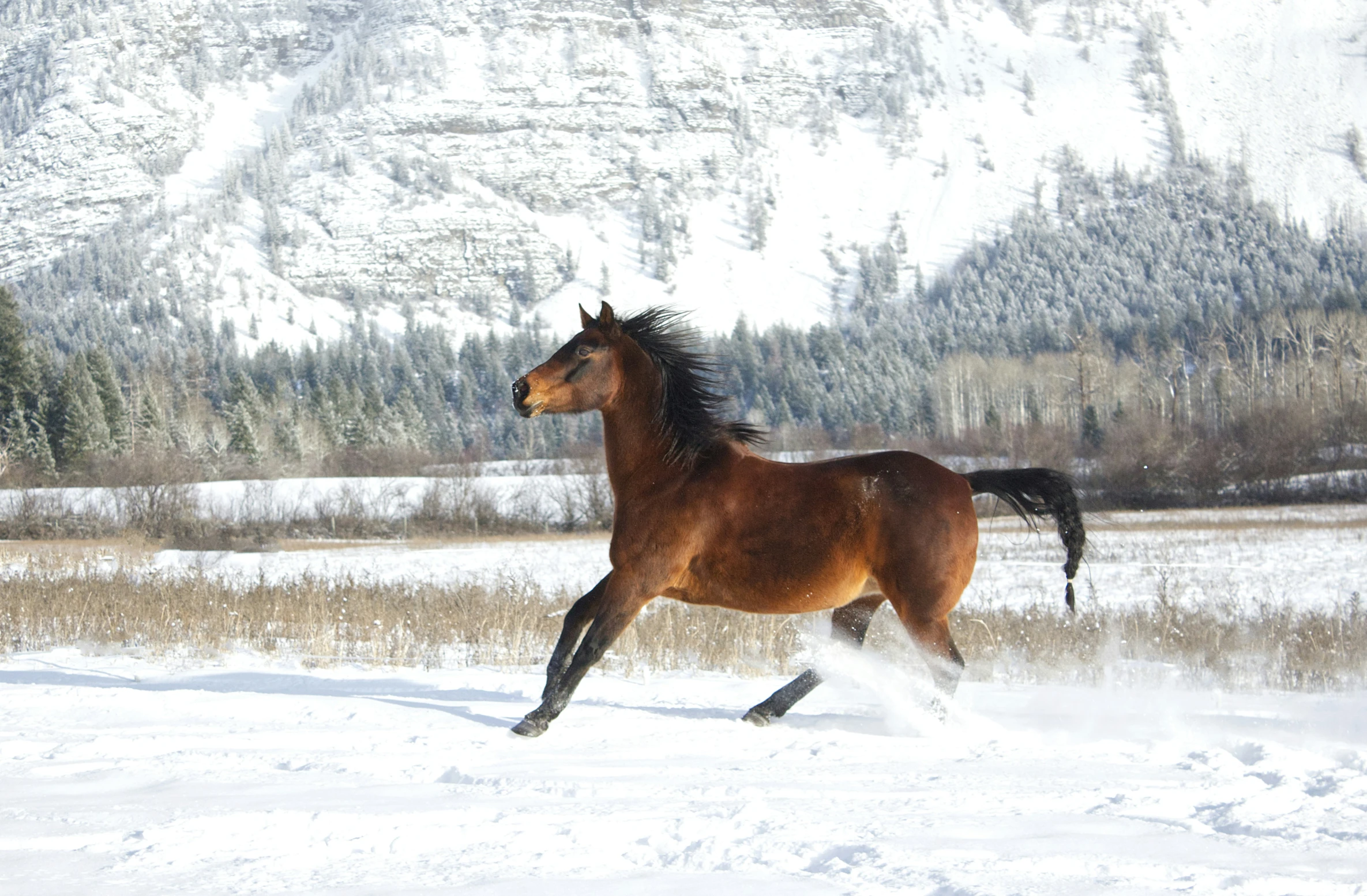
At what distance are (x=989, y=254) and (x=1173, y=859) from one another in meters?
201

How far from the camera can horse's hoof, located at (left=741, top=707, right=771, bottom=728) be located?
20.0ft

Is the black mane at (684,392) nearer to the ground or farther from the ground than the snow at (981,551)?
farther from the ground

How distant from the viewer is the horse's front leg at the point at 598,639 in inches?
225

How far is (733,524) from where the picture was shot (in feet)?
19.2

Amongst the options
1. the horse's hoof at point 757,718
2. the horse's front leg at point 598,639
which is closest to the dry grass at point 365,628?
the horse's hoof at point 757,718

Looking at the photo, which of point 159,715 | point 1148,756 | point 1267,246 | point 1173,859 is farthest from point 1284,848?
point 1267,246

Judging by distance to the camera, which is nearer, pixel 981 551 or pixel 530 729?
pixel 530 729

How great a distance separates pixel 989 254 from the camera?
194750 mm

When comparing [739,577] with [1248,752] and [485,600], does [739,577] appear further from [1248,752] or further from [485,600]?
[485,600]

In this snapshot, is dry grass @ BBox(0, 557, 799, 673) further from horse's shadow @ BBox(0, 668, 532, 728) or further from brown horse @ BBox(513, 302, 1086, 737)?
brown horse @ BBox(513, 302, 1086, 737)

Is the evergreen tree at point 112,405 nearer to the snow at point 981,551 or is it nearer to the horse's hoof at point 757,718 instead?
the snow at point 981,551

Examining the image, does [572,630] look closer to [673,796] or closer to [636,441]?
→ [636,441]

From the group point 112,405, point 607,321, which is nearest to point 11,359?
point 112,405

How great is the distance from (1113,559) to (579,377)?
24845mm
